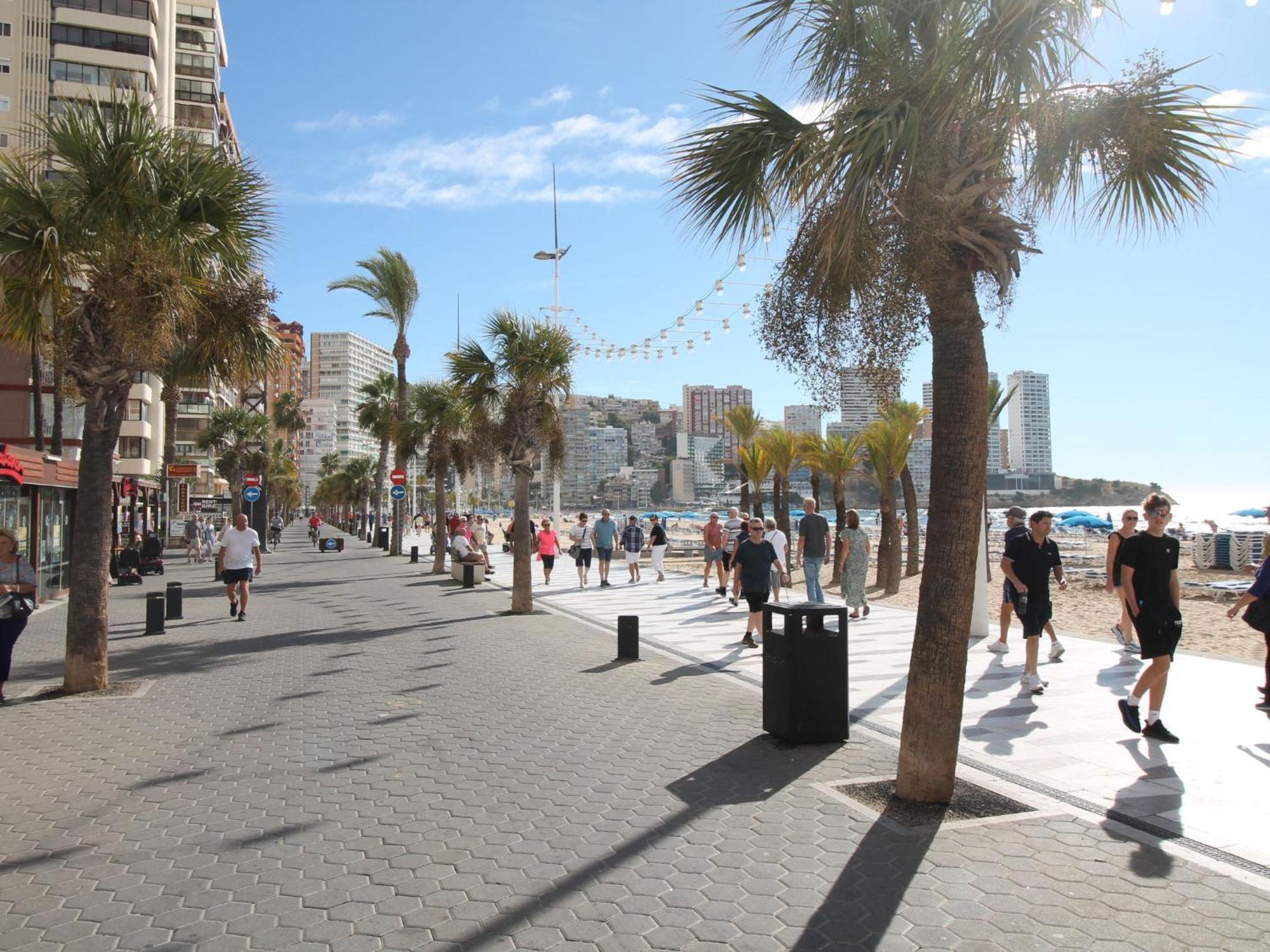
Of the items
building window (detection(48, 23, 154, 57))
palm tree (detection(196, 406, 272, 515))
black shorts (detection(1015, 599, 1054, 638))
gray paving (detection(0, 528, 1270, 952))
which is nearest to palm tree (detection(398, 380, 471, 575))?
palm tree (detection(196, 406, 272, 515))

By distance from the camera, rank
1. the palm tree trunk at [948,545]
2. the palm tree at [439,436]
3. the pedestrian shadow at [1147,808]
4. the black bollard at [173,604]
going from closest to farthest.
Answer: the pedestrian shadow at [1147,808] → the palm tree trunk at [948,545] → the black bollard at [173,604] → the palm tree at [439,436]

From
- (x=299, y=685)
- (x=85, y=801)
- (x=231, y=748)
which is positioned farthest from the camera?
(x=299, y=685)

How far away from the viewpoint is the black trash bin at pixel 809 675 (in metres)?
6.70

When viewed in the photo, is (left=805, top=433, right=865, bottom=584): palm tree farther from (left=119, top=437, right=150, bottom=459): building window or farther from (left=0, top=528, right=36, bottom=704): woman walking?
(left=119, top=437, right=150, bottom=459): building window

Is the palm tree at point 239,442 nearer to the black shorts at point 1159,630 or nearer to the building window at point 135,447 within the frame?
the building window at point 135,447

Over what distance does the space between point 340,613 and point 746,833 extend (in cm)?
1294

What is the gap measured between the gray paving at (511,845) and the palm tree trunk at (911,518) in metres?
16.3

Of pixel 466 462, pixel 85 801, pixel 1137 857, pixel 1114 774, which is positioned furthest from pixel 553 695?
pixel 466 462

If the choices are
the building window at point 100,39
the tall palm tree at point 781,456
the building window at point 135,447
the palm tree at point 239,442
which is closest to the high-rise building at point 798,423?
the tall palm tree at point 781,456

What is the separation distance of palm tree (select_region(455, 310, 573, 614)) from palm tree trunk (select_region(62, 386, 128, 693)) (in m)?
8.19

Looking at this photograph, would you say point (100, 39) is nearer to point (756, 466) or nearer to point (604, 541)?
point (756, 466)

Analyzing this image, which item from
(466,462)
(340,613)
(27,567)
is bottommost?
(340,613)

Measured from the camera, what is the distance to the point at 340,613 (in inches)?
645

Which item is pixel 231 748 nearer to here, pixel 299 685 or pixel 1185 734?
pixel 299 685
